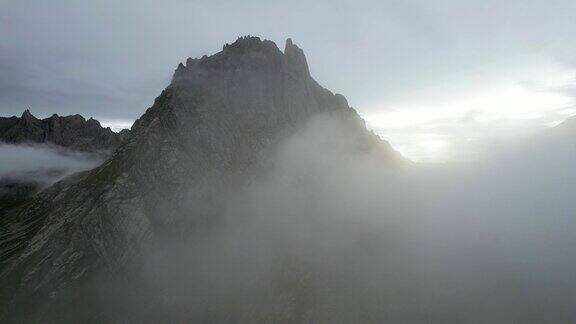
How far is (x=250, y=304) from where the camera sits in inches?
7628

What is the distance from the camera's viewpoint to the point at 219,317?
190m

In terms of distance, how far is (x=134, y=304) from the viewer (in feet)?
639

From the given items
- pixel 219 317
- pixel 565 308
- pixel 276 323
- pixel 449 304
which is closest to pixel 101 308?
pixel 219 317

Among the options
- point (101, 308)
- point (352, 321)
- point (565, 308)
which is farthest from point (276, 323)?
point (565, 308)

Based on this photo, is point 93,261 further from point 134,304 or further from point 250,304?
point 250,304

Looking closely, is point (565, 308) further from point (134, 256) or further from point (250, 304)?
point (134, 256)

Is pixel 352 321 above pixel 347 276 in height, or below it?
below

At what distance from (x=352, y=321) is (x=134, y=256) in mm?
115911

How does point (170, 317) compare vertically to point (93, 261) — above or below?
below

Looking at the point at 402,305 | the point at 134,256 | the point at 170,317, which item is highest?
the point at 134,256

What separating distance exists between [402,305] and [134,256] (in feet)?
453

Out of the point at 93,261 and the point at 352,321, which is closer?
the point at 352,321

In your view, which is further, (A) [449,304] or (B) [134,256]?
(B) [134,256]

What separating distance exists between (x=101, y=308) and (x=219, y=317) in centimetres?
6088
